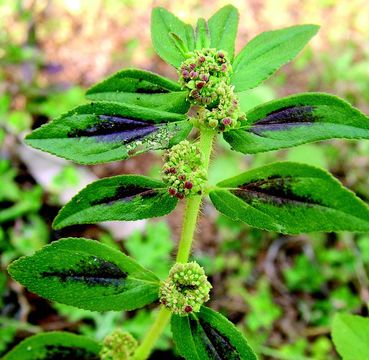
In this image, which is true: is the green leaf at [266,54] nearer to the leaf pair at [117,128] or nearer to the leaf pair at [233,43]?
the leaf pair at [233,43]

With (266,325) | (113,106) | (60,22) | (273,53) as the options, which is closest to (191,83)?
(113,106)

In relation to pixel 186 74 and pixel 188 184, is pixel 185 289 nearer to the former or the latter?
pixel 188 184

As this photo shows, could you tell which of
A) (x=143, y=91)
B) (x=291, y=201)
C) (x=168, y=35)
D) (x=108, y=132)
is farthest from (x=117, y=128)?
(x=291, y=201)

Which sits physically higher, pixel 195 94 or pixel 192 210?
pixel 195 94

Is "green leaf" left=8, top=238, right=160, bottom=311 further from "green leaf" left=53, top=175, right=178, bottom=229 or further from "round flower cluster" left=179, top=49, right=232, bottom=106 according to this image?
"round flower cluster" left=179, top=49, right=232, bottom=106

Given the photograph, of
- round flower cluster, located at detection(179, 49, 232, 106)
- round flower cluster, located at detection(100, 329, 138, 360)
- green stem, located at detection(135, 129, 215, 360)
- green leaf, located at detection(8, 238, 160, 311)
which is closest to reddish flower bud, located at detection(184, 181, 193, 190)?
green stem, located at detection(135, 129, 215, 360)
